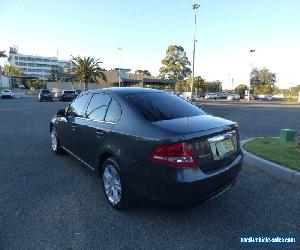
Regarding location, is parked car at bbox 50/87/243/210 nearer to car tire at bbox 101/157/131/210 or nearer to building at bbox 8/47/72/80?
car tire at bbox 101/157/131/210

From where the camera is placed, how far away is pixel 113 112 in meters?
4.04

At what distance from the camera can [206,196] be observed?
Result: 326 cm

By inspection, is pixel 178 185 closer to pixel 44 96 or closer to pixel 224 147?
pixel 224 147

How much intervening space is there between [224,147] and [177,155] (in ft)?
2.53

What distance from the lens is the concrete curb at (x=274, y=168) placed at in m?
4.74

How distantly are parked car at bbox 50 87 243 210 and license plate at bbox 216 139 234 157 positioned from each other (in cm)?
1

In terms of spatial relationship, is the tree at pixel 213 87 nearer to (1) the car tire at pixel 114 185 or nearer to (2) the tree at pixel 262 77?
(2) the tree at pixel 262 77

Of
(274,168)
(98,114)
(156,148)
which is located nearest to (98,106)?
(98,114)

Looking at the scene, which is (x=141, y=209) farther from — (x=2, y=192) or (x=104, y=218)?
(x=2, y=192)

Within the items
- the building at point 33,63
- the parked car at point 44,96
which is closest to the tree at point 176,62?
the parked car at point 44,96

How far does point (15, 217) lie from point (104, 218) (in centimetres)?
113

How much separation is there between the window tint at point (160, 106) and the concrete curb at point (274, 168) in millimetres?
1963

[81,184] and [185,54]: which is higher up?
[185,54]

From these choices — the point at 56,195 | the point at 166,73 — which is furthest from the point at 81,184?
the point at 166,73
